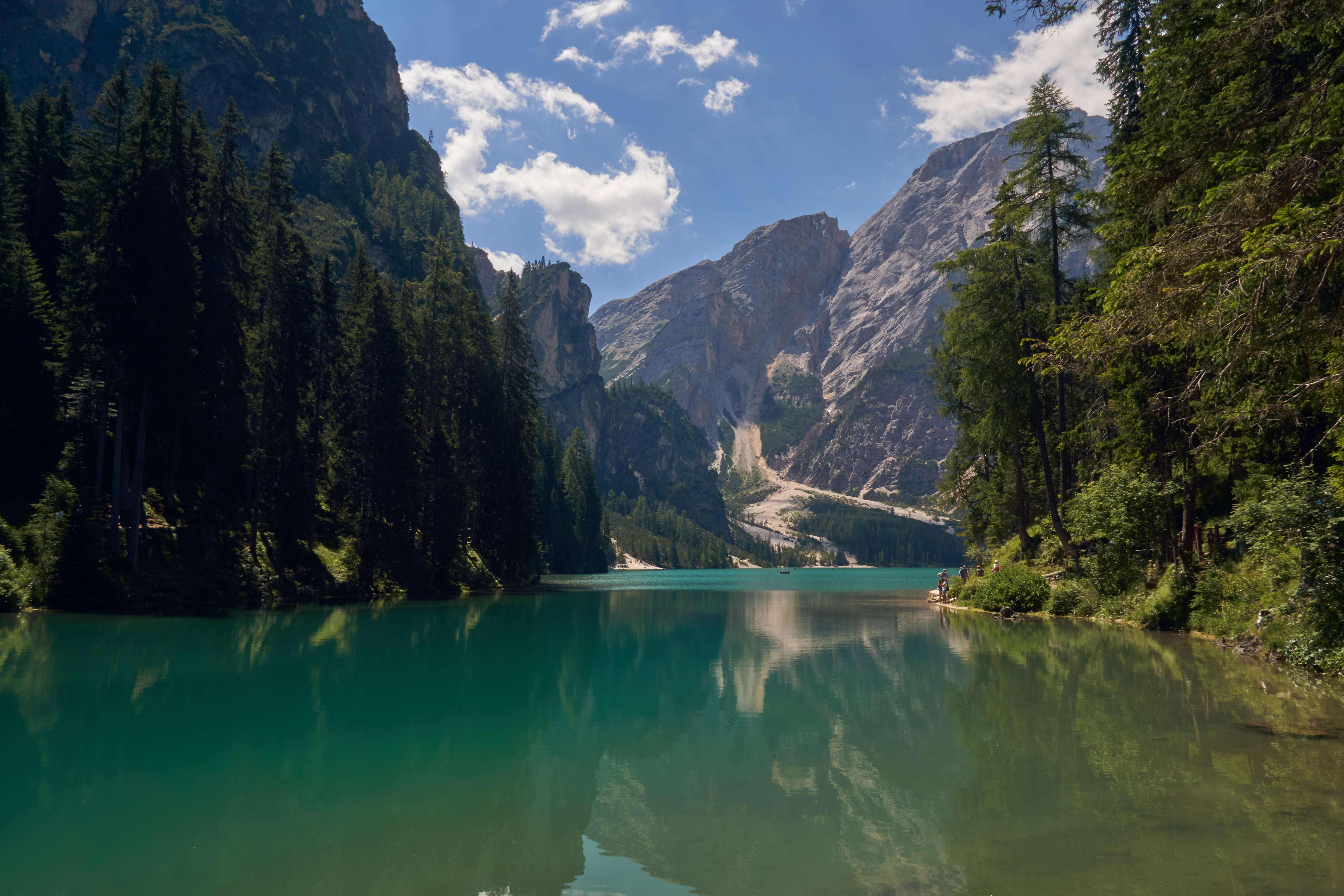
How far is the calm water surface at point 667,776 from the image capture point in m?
5.42

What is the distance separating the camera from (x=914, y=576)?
457 feet

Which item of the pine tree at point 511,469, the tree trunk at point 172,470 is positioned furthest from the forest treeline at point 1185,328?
the tree trunk at point 172,470

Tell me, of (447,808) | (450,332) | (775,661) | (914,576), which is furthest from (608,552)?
(447,808)

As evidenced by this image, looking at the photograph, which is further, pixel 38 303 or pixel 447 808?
pixel 38 303

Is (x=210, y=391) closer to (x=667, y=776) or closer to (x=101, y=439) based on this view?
(x=101, y=439)

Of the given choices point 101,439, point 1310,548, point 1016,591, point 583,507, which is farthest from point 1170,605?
point 583,507

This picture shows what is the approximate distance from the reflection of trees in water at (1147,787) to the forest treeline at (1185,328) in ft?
12.9

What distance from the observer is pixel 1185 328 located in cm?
931

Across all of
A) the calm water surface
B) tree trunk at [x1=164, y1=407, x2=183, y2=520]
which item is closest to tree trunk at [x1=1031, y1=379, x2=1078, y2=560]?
the calm water surface

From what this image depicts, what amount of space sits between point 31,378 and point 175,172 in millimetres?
10987

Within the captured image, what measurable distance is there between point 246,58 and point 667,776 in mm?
161696

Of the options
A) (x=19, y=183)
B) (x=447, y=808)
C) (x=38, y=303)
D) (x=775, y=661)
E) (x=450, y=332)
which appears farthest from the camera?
(x=450, y=332)

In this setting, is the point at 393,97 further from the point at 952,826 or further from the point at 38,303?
the point at 952,826

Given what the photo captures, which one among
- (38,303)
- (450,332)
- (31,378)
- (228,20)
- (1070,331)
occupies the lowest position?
(1070,331)
